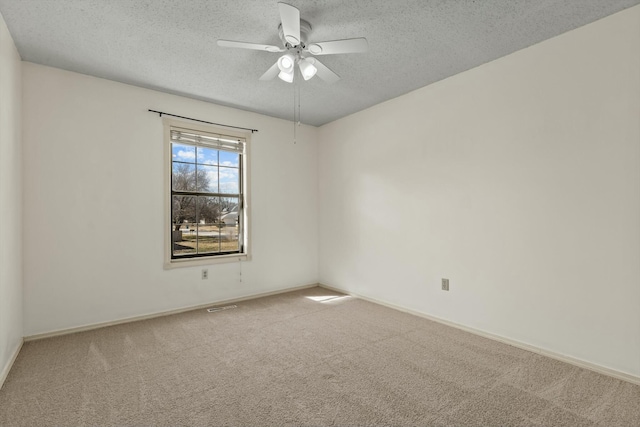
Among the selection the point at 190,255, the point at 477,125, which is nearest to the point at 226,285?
the point at 190,255

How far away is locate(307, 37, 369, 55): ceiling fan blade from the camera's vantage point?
2207 mm

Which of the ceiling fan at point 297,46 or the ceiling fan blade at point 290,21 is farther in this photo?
the ceiling fan at point 297,46

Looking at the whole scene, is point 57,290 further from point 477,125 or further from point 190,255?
point 477,125

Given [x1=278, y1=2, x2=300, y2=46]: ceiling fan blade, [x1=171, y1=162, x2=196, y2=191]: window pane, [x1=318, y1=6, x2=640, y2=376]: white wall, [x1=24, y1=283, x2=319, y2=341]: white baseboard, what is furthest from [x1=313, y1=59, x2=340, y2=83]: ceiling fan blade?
[x1=24, y1=283, x2=319, y2=341]: white baseboard

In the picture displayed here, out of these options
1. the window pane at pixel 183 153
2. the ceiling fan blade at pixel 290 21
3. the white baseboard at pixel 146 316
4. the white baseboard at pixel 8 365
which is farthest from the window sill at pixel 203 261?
the ceiling fan blade at pixel 290 21

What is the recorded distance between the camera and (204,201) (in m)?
4.14

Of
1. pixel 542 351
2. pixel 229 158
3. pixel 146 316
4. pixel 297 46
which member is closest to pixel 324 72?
pixel 297 46

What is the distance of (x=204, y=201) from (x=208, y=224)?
311 mm

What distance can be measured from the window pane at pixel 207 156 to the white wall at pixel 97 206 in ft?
1.35

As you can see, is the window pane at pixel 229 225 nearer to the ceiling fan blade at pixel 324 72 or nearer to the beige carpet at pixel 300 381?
the beige carpet at pixel 300 381

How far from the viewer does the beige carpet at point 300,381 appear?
6.02ft

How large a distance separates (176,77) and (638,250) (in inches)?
168

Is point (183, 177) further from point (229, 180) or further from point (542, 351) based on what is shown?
point (542, 351)

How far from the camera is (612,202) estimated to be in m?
2.29
